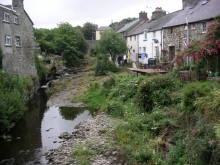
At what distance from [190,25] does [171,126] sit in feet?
55.5

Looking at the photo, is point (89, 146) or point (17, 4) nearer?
point (89, 146)

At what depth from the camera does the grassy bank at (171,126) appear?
27.8 ft

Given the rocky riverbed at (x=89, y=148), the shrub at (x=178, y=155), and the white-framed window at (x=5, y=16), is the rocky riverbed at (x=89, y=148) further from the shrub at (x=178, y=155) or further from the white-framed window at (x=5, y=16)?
the white-framed window at (x=5, y=16)

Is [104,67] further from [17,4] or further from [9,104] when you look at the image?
[9,104]

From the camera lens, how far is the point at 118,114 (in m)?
18.2

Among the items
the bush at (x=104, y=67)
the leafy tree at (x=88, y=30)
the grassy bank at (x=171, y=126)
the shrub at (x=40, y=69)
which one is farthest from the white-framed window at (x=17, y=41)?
the leafy tree at (x=88, y=30)

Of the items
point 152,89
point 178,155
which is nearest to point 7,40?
point 152,89

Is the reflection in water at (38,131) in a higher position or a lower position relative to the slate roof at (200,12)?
lower

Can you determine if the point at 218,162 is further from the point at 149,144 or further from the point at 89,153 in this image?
the point at 89,153

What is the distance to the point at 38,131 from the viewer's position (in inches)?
689

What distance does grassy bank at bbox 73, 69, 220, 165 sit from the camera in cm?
847

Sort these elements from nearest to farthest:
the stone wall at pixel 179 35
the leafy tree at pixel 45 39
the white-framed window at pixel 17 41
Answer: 1. the stone wall at pixel 179 35
2. the white-framed window at pixel 17 41
3. the leafy tree at pixel 45 39

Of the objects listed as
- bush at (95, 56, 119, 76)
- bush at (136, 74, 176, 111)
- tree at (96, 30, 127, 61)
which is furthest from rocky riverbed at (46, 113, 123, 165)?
tree at (96, 30, 127, 61)

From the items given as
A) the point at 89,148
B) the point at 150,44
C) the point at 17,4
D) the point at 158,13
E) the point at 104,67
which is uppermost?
the point at 158,13
